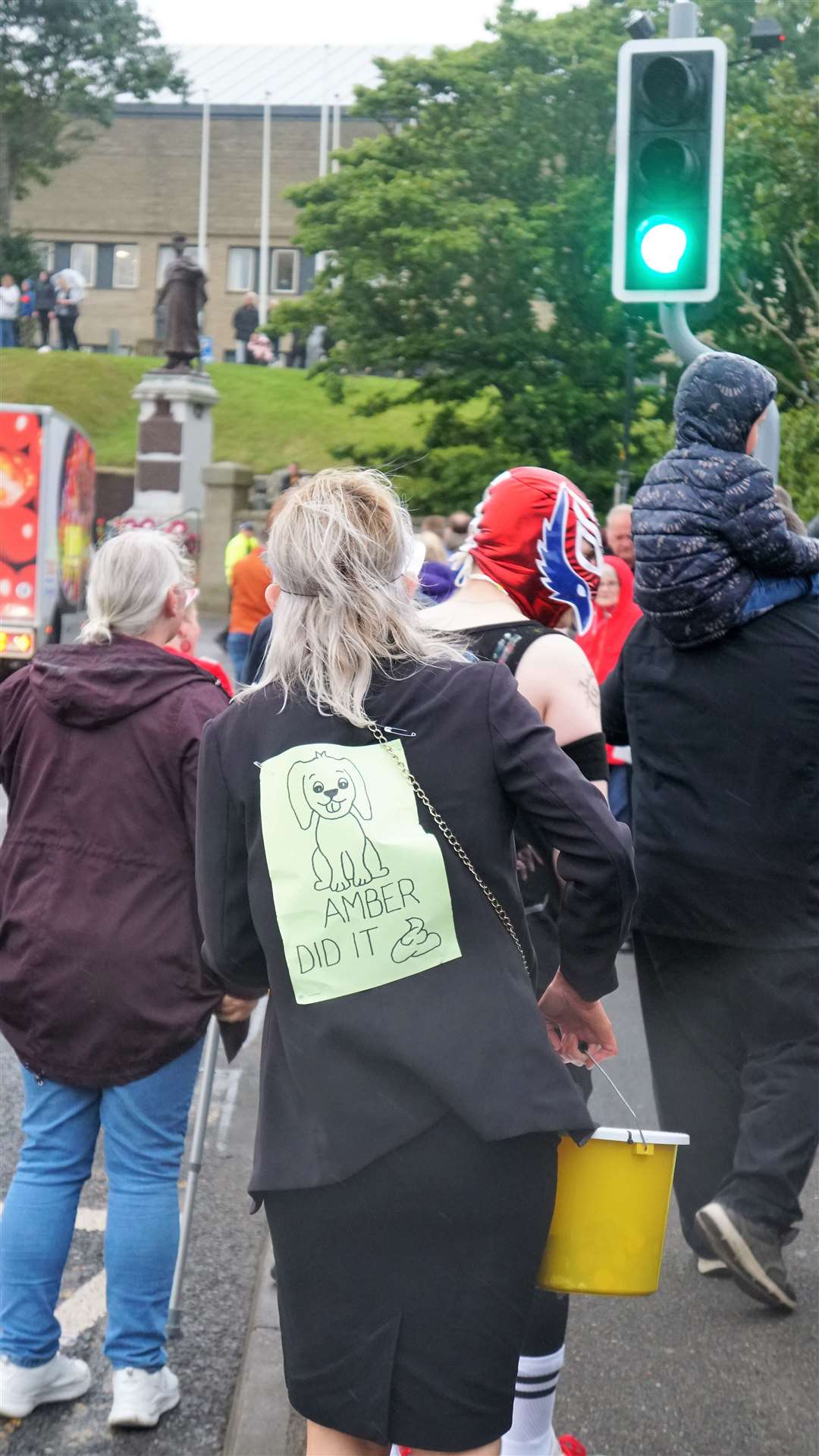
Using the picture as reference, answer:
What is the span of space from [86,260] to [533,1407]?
6597 centimetres

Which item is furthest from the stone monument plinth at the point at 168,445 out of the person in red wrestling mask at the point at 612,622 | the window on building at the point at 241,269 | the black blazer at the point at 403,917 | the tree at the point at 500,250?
the window on building at the point at 241,269

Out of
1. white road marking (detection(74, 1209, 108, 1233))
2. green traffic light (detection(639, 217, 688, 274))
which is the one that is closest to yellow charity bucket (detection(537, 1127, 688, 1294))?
white road marking (detection(74, 1209, 108, 1233))

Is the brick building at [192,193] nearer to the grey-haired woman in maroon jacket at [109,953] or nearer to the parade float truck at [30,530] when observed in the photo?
the parade float truck at [30,530]

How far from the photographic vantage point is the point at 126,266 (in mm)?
64938

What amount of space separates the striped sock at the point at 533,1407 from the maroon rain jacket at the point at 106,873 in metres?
0.94

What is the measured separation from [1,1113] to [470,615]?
3123 mm

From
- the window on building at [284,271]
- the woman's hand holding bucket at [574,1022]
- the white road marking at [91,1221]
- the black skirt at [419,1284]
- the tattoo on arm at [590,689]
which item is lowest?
the white road marking at [91,1221]

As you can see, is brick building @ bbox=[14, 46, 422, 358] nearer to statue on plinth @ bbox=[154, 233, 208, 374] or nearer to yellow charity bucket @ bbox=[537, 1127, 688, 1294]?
statue on plinth @ bbox=[154, 233, 208, 374]

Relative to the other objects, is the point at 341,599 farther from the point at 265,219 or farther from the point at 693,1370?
the point at 265,219

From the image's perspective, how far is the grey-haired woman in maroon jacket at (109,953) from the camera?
11.7 ft

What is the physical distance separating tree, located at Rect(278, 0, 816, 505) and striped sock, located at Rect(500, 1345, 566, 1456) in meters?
25.9

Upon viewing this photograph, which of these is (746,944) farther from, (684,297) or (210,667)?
(684,297)

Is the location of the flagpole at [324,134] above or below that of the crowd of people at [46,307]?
above

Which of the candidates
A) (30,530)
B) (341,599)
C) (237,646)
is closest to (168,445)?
(30,530)
